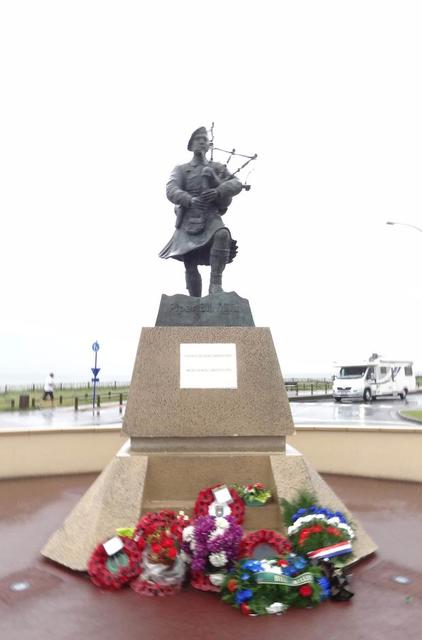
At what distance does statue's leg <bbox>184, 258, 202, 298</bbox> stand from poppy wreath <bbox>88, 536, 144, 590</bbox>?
360 centimetres

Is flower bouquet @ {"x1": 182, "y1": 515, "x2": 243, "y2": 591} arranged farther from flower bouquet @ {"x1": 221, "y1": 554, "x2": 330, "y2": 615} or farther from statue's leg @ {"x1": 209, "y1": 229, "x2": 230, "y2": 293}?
statue's leg @ {"x1": 209, "y1": 229, "x2": 230, "y2": 293}

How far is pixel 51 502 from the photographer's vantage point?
625 centimetres

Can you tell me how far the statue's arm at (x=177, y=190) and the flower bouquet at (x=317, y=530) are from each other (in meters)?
3.77

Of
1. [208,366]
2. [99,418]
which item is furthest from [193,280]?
[99,418]

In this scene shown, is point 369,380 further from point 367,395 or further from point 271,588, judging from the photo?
point 271,588

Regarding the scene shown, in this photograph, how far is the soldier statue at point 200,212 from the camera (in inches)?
258

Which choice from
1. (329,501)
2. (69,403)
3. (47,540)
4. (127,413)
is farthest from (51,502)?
(69,403)

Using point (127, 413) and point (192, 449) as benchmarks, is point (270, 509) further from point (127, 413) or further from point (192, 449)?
point (127, 413)

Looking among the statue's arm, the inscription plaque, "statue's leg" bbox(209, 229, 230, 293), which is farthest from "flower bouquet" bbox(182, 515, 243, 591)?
the statue's arm

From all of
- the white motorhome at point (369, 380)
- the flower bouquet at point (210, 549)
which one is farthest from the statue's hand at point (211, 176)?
the white motorhome at point (369, 380)

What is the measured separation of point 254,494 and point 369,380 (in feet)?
74.4

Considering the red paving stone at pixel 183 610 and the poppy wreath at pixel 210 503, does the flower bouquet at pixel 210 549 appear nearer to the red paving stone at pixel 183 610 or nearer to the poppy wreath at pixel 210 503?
the red paving stone at pixel 183 610

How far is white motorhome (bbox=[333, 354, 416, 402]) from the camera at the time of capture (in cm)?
2572

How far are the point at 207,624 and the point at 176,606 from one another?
0.34 metres
